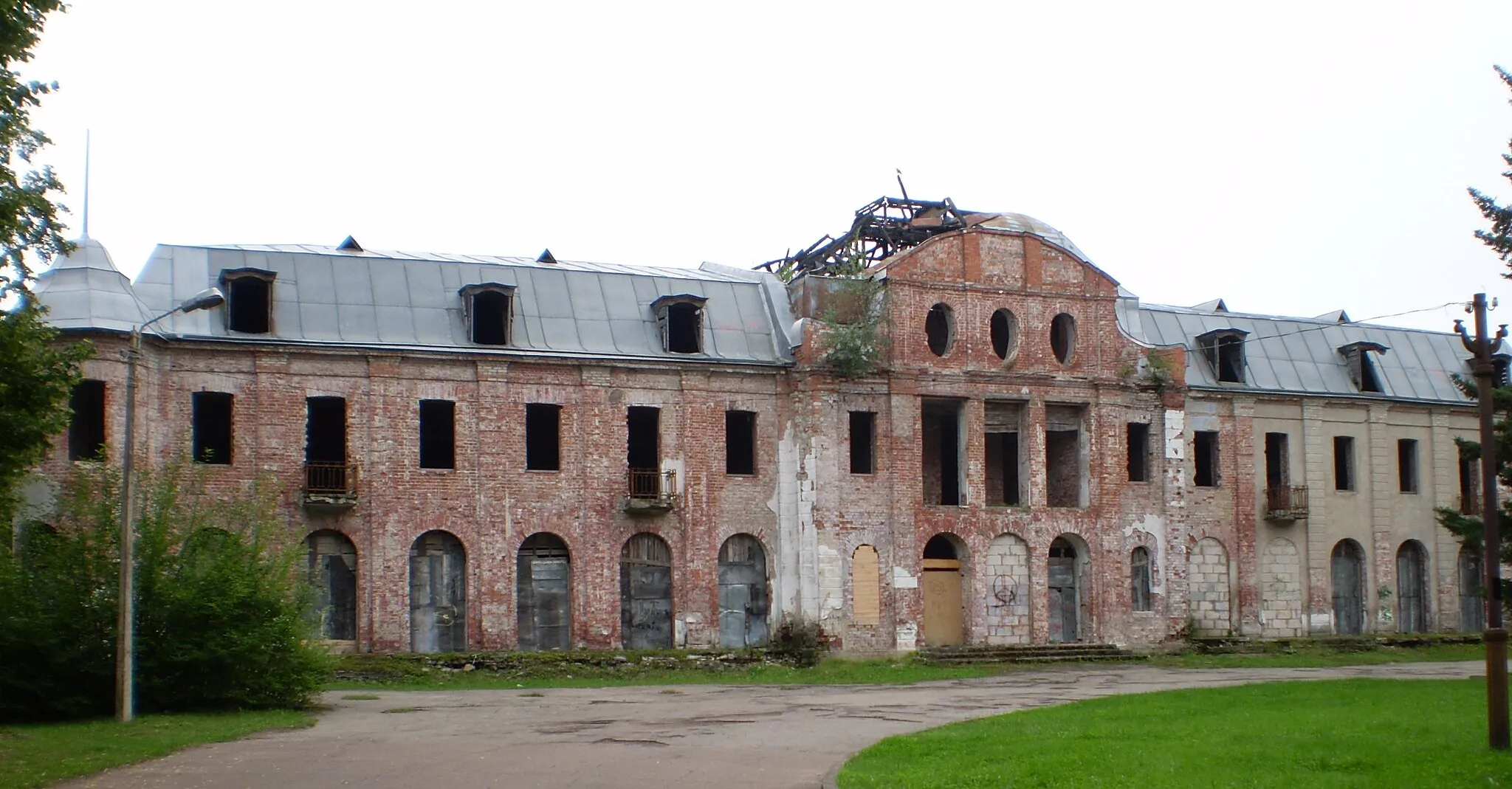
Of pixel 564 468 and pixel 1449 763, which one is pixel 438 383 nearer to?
pixel 564 468

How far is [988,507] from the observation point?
124 ft

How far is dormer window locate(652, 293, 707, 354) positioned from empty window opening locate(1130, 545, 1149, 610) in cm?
1318

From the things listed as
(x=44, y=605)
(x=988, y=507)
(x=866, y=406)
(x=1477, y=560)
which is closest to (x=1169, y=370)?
(x=988, y=507)

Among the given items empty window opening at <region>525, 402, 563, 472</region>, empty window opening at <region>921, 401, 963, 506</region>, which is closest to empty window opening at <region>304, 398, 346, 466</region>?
empty window opening at <region>525, 402, 563, 472</region>

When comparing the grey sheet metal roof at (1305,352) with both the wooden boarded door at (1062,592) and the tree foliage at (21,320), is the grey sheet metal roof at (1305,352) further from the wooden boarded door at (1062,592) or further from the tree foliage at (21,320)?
the tree foliage at (21,320)

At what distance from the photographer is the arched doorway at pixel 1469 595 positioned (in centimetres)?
4497

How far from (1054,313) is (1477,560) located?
16464 mm

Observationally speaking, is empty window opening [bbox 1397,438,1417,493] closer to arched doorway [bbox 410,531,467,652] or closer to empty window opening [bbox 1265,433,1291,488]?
empty window opening [bbox 1265,433,1291,488]

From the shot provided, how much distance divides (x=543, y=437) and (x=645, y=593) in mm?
4560

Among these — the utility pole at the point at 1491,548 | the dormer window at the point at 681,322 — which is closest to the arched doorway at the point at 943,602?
the dormer window at the point at 681,322

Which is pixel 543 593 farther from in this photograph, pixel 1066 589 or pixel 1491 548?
pixel 1491 548

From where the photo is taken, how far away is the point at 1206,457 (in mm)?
42469

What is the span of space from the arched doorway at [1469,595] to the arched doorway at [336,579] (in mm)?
32619

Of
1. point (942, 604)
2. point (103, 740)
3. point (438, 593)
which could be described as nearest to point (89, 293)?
point (438, 593)
